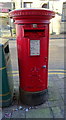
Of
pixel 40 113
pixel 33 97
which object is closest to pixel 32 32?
pixel 33 97

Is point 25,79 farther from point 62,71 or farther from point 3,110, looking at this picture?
point 62,71

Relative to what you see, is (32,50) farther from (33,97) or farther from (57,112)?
(57,112)

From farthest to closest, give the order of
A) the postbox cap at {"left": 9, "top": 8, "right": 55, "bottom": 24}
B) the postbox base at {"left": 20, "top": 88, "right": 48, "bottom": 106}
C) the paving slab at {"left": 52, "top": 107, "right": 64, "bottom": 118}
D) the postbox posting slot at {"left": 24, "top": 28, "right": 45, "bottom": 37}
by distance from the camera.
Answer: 1. the postbox base at {"left": 20, "top": 88, "right": 48, "bottom": 106}
2. the paving slab at {"left": 52, "top": 107, "right": 64, "bottom": 118}
3. the postbox posting slot at {"left": 24, "top": 28, "right": 45, "bottom": 37}
4. the postbox cap at {"left": 9, "top": 8, "right": 55, "bottom": 24}

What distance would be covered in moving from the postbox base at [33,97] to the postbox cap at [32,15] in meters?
1.40

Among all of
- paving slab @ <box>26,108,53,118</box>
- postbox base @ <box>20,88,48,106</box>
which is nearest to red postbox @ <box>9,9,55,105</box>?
postbox base @ <box>20,88,48,106</box>

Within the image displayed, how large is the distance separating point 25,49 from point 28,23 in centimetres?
47

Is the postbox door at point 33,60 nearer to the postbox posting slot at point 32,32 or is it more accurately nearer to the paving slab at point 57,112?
the postbox posting slot at point 32,32

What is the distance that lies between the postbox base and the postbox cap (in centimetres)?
140

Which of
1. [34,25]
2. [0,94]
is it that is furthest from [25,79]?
[34,25]

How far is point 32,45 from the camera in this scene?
258 centimetres

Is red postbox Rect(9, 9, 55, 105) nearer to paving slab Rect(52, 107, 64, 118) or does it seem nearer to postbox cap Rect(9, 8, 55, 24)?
postbox cap Rect(9, 8, 55, 24)

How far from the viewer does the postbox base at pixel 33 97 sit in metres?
2.88

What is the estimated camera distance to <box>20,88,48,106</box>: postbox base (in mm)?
2879

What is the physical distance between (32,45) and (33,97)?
106cm
